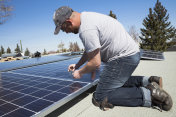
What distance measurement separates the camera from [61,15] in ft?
6.47

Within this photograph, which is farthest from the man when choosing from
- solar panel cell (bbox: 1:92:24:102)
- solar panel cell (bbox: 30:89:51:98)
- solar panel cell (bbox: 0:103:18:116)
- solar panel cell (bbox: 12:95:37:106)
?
solar panel cell (bbox: 1:92:24:102)

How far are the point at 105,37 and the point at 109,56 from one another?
37 cm

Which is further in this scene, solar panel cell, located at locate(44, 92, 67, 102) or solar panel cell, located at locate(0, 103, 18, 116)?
solar panel cell, located at locate(44, 92, 67, 102)

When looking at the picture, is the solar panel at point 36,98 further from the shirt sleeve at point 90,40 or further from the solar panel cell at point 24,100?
the shirt sleeve at point 90,40

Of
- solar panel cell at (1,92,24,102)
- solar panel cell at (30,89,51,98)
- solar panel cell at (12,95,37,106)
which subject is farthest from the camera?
solar panel cell at (30,89,51,98)

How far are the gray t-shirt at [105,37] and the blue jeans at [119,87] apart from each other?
0.40 feet

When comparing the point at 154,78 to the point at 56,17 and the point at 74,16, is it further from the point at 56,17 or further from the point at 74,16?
the point at 56,17

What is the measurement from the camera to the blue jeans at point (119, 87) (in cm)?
228

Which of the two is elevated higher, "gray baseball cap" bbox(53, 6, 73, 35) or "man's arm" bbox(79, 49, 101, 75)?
"gray baseball cap" bbox(53, 6, 73, 35)

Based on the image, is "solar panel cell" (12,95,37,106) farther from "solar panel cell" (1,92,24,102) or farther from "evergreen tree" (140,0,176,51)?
"evergreen tree" (140,0,176,51)

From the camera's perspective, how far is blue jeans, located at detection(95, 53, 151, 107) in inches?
89.8

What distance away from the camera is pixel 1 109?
204 centimetres

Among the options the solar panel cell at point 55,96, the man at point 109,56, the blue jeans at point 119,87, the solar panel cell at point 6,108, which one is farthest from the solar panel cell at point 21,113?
the blue jeans at point 119,87

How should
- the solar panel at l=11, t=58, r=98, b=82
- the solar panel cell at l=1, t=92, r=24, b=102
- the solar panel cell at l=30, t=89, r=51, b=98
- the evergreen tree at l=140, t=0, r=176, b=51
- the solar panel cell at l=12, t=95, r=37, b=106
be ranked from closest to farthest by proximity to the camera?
1. the solar panel cell at l=12, t=95, r=37, b=106
2. the solar panel cell at l=1, t=92, r=24, b=102
3. the solar panel cell at l=30, t=89, r=51, b=98
4. the solar panel at l=11, t=58, r=98, b=82
5. the evergreen tree at l=140, t=0, r=176, b=51
